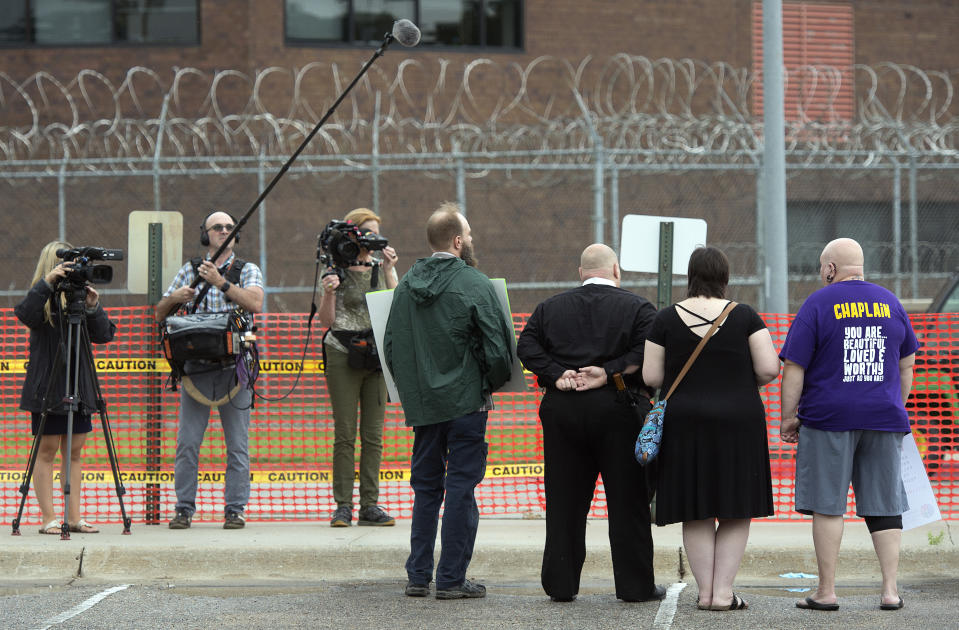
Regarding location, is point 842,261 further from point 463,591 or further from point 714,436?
point 463,591

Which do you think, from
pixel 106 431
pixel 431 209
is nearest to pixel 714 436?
pixel 106 431

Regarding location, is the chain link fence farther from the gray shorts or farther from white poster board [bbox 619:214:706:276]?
the gray shorts

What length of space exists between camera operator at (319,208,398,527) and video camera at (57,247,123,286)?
1361 millimetres

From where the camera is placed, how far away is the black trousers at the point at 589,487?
6.17m

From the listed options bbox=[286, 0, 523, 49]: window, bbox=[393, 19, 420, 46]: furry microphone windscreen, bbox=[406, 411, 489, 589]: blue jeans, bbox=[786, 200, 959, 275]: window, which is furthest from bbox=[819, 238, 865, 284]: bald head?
bbox=[286, 0, 523, 49]: window

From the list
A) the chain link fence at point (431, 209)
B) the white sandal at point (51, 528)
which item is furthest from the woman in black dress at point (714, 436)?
the chain link fence at point (431, 209)

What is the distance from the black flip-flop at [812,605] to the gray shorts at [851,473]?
453mm

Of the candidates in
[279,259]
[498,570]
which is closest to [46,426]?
[498,570]

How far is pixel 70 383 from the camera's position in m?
7.66

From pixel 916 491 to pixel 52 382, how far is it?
5077mm

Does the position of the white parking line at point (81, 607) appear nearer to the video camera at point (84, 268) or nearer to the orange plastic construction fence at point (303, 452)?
the orange plastic construction fence at point (303, 452)

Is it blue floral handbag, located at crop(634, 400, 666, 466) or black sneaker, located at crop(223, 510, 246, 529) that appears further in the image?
black sneaker, located at crop(223, 510, 246, 529)

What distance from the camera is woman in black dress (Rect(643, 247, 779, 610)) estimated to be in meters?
5.91

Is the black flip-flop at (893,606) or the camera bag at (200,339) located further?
the camera bag at (200,339)
